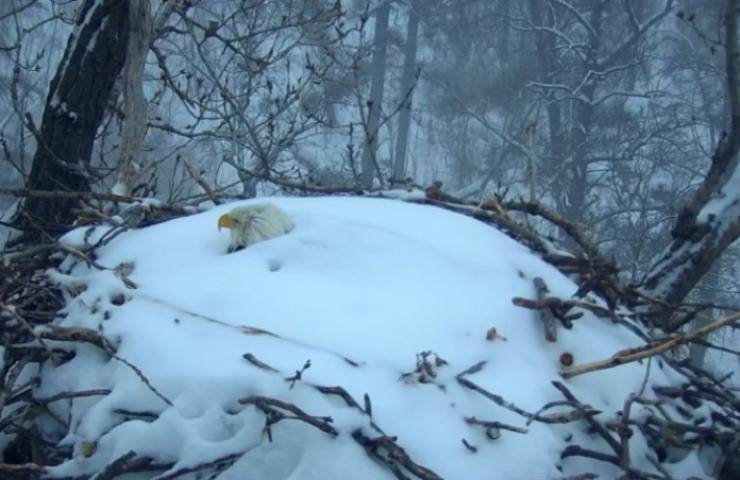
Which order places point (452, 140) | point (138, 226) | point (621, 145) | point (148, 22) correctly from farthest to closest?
point (452, 140) < point (621, 145) < point (148, 22) < point (138, 226)

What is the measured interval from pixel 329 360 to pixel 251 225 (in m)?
0.63

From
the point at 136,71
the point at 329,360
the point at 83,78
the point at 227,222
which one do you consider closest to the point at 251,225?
the point at 227,222

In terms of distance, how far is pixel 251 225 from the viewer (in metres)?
1.98

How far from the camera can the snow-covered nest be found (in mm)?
1366

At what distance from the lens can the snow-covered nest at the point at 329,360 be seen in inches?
53.8

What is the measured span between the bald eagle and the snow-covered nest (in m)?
0.06

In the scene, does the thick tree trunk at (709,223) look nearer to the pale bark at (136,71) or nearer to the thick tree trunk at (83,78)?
the pale bark at (136,71)

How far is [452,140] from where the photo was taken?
1936 cm

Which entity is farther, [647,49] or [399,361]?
[647,49]

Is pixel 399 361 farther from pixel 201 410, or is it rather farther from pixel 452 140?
pixel 452 140

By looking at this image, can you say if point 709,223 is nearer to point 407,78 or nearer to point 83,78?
point 83,78

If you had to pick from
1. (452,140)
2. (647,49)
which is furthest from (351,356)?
(452,140)

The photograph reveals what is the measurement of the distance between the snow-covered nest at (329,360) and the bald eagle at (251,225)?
0.06 metres

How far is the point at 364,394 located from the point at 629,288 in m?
1.10
